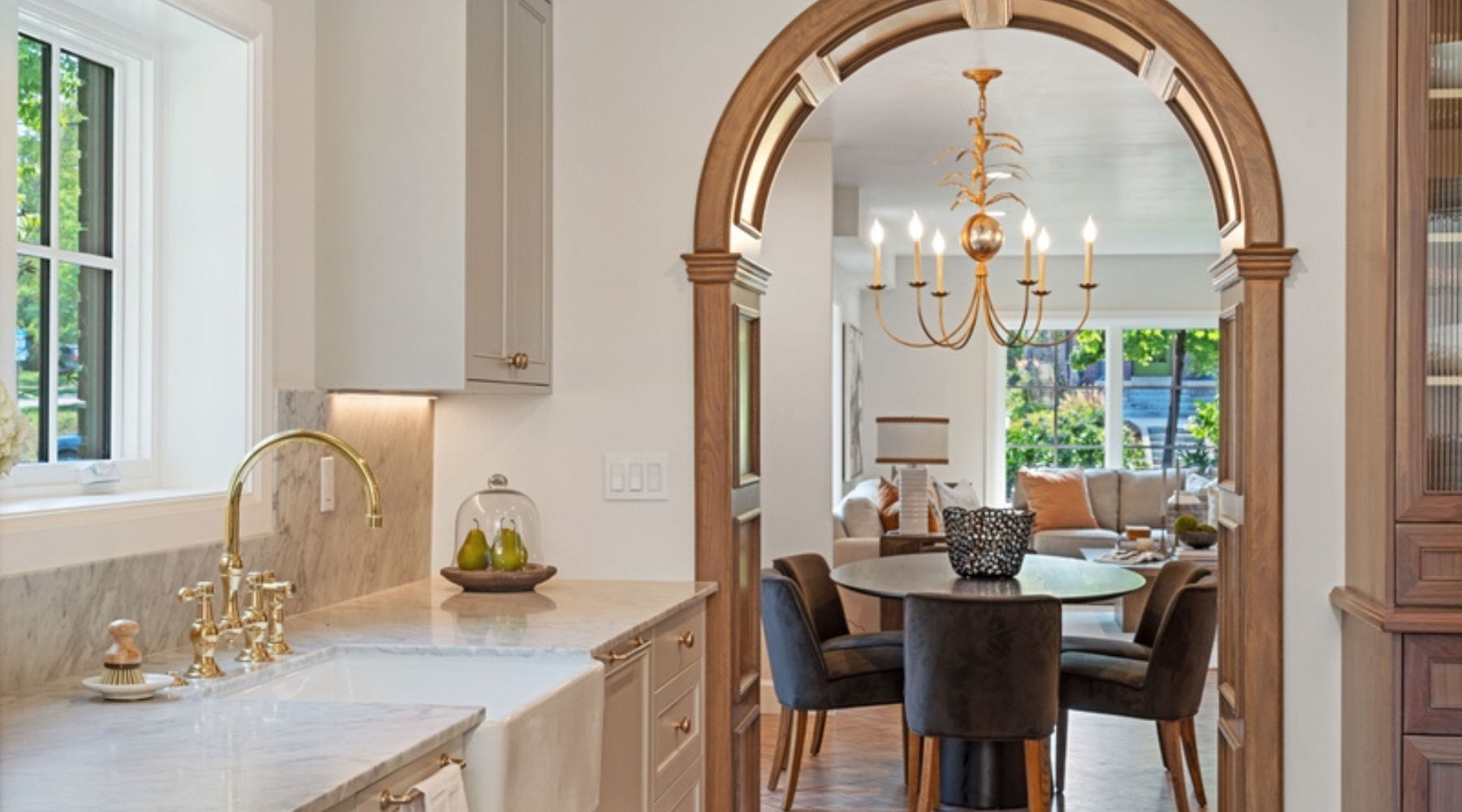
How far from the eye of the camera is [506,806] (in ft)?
7.29

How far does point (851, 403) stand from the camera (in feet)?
33.9

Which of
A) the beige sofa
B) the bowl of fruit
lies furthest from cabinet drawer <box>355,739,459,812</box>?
the beige sofa

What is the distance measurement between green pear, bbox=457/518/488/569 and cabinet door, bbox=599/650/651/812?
57 centimetres

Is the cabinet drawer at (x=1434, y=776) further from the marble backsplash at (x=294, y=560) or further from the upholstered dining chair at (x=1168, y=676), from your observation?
the marble backsplash at (x=294, y=560)

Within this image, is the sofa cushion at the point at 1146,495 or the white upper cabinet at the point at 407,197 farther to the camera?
the sofa cushion at the point at 1146,495

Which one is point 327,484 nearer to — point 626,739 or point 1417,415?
point 626,739

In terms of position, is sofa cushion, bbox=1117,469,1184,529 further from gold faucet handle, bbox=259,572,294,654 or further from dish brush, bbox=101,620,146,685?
dish brush, bbox=101,620,146,685

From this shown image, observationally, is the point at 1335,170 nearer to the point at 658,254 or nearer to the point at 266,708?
the point at 658,254

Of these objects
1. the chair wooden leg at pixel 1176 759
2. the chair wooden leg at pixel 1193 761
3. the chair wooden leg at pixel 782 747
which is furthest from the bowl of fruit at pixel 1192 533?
the chair wooden leg at pixel 782 747

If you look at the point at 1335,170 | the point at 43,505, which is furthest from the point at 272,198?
the point at 1335,170

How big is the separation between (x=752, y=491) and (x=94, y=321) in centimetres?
180

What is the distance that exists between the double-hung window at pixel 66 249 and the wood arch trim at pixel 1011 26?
4.54ft

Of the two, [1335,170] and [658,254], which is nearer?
[1335,170]

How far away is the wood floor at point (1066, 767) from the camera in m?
5.25
